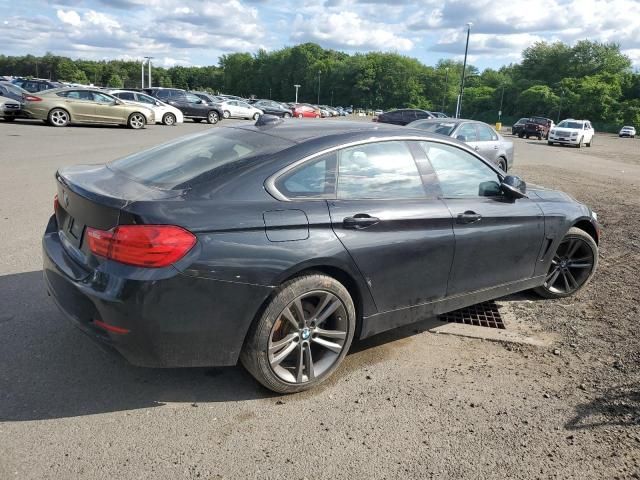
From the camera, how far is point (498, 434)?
300 cm

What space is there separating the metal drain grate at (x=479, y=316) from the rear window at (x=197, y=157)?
220cm

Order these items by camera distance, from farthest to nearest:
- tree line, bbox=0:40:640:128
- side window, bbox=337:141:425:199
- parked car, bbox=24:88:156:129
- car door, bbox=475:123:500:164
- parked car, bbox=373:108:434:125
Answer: tree line, bbox=0:40:640:128
parked car, bbox=373:108:434:125
parked car, bbox=24:88:156:129
car door, bbox=475:123:500:164
side window, bbox=337:141:425:199

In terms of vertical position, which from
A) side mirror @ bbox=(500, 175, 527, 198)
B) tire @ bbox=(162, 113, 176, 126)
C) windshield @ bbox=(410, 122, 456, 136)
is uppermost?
windshield @ bbox=(410, 122, 456, 136)

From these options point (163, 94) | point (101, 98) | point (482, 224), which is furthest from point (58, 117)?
point (482, 224)

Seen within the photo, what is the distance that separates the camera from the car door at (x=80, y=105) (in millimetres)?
20719

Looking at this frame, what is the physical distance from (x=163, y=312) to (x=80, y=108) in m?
20.9

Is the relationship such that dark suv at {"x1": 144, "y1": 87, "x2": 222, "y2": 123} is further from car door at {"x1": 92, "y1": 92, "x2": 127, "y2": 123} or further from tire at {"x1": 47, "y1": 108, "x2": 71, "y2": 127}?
tire at {"x1": 47, "y1": 108, "x2": 71, "y2": 127}

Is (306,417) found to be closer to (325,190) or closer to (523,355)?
(325,190)

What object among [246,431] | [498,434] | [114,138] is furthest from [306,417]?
[114,138]

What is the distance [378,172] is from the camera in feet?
11.9

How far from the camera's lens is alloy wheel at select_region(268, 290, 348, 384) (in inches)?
125

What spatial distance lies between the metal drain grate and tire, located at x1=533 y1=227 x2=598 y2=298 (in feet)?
1.87

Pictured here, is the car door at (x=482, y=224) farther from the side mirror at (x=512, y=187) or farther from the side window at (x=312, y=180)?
the side window at (x=312, y=180)

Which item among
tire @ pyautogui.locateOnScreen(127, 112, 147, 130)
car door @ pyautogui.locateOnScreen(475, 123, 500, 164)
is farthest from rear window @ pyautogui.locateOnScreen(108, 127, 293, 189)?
tire @ pyautogui.locateOnScreen(127, 112, 147, 130)
